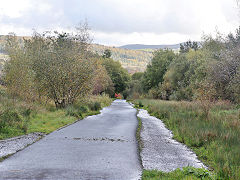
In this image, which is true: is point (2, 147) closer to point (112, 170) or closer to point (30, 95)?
point (112, 170)

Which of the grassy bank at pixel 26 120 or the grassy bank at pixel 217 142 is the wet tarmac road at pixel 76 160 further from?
the grassy bank at pixel 217 142

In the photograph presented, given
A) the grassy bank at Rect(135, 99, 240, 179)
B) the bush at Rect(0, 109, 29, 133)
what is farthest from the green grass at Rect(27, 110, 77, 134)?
the grassy bank at Rect(135, 99, 240, 179)

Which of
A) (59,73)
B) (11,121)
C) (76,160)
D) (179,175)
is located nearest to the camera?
(179,175)

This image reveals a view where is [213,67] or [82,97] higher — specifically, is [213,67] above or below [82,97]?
above

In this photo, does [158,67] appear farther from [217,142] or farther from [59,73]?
[217,142]

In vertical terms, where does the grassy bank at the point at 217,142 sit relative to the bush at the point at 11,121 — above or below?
below

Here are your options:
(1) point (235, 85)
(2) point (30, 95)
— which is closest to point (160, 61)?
(1) point (235, 85)

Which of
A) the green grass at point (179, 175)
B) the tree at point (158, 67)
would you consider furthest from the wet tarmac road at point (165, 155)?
the tree at point (158, 67)

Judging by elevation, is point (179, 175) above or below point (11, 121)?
below

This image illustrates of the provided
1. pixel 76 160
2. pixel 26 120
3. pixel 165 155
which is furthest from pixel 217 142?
pixel 26 120

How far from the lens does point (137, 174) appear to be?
8391 millimetres

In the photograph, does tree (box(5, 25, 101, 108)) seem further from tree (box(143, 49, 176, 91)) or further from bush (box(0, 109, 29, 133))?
tree (box(143, 49, 176, 91))

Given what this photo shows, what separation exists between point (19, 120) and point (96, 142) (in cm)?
611

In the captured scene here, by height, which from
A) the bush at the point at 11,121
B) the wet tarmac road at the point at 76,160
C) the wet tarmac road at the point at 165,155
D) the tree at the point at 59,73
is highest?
the tree at the point at 59,73
